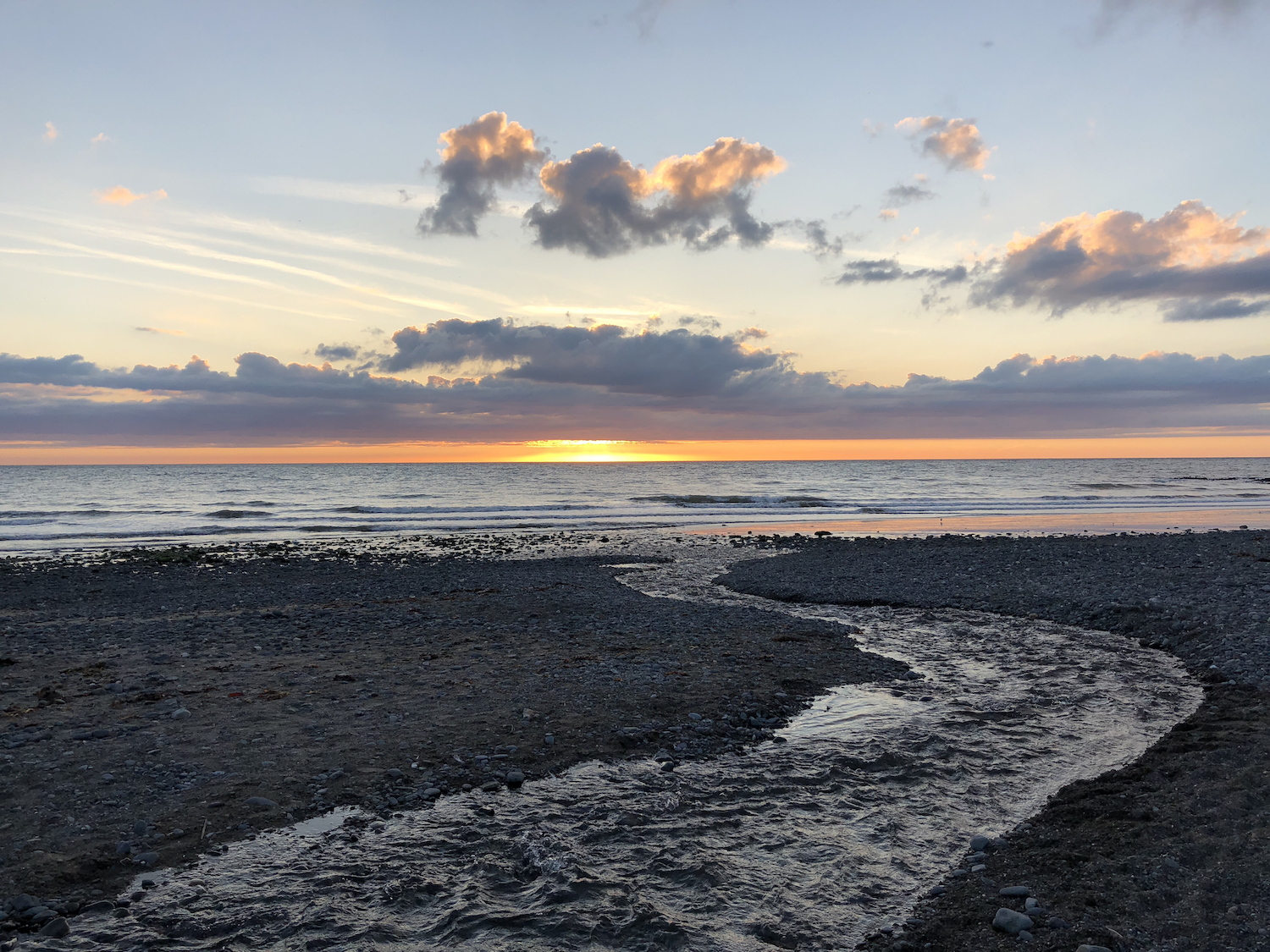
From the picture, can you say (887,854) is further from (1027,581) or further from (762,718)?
(1027,581)

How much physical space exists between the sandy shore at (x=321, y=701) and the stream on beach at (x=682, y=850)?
0.59m

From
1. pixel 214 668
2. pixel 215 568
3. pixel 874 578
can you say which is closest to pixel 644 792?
pixel 214 668

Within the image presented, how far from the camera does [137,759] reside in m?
8.30

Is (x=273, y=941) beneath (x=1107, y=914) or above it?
beneath

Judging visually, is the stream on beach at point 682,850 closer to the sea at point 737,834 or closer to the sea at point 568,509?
the sea at point 737,834

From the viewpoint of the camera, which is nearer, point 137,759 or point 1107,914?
point 1107,914

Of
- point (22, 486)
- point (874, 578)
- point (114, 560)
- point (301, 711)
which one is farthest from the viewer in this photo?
point (22, 486)

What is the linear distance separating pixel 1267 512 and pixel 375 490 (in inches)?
3405

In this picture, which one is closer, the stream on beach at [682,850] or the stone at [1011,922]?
the stone at [1011,922]

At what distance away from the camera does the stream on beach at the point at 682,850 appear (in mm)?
5516

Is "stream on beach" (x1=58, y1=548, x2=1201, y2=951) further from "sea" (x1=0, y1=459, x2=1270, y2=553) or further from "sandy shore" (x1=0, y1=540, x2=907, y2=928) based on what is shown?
"sea" (x1=0, y1=459, x2=1270, y2=553)

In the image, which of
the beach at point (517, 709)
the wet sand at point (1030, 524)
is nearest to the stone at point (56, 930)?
the beach at point (517, 709)

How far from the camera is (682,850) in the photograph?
6734 millimetres

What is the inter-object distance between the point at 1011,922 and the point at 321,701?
9.39 metres
